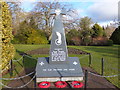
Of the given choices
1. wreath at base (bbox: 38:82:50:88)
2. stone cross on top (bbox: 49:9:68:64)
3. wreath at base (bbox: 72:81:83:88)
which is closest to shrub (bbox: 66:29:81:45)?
stone cross on top (bbox: 49:9:68:64)

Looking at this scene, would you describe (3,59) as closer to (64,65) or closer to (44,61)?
(44,61)

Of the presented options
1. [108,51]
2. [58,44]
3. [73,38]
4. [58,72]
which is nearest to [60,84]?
[58,72]

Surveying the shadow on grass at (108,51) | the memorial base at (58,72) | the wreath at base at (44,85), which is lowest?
the shadow on grass at (108,51)

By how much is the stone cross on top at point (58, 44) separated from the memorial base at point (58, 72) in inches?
11.9

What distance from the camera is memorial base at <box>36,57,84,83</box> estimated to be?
543 cm

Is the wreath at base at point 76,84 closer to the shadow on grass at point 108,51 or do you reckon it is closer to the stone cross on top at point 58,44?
the stone cross on top at point 58,44

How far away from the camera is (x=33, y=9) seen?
25781 mm

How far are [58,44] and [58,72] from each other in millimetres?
1317

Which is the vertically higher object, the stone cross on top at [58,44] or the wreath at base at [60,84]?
the stone cross on top at [58,44]

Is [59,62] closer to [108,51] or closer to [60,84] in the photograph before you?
[60,84]

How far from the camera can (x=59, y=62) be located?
19.4ft

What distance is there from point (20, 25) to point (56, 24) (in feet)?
71.8

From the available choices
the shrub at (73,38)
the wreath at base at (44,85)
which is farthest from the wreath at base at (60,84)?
the shrub at (73,38)

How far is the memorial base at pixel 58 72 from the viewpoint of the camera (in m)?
5.43
